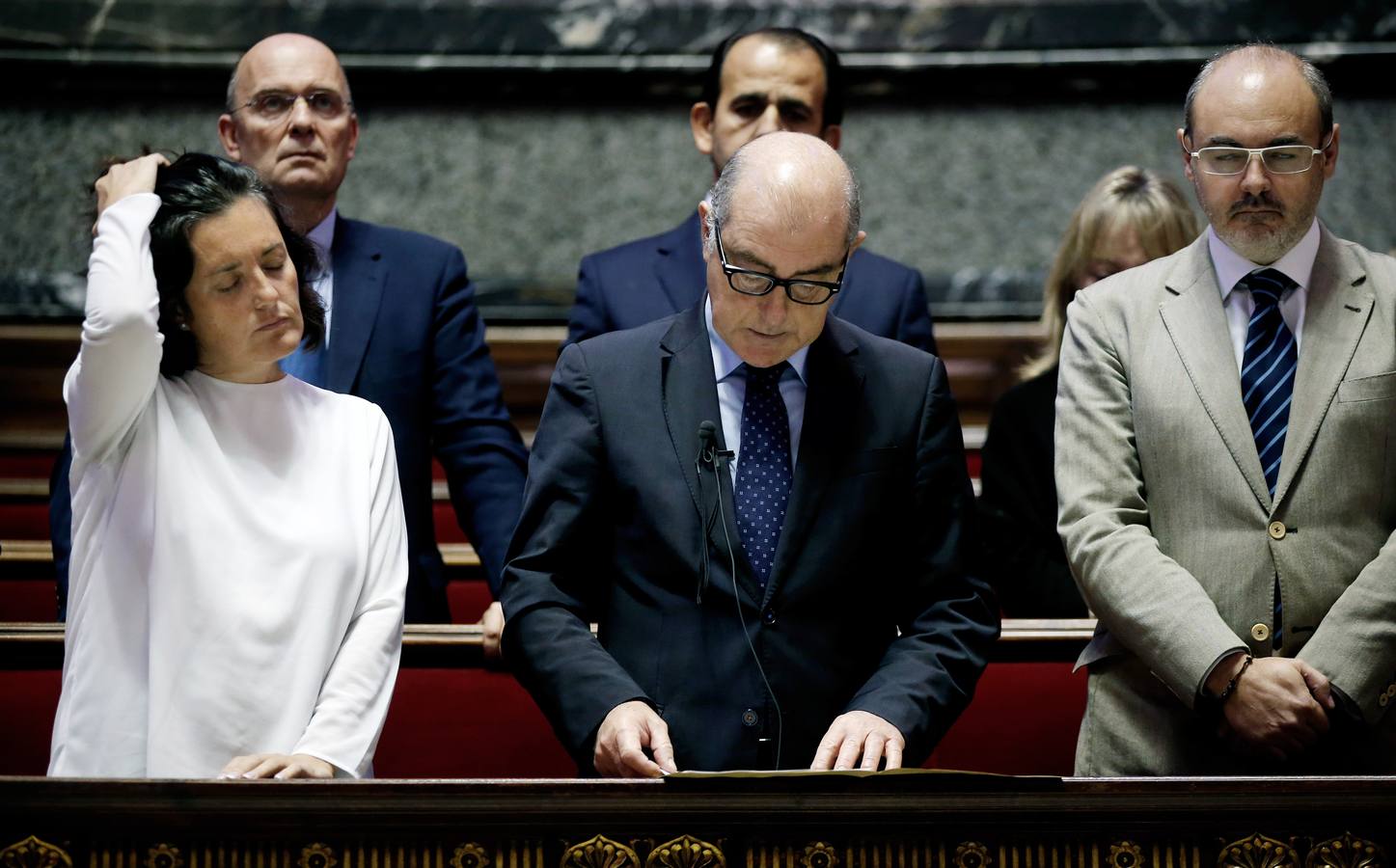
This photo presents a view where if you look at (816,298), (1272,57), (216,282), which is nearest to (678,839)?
(816,298)

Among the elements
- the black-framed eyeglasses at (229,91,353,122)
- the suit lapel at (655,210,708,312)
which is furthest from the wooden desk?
the black-framed eyeglasses at (229,91,353,122)

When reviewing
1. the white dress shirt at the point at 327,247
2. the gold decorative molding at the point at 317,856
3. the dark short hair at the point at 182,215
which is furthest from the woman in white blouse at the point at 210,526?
the white dress shirt at the point at 327,247

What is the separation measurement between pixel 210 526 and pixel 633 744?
569 mm

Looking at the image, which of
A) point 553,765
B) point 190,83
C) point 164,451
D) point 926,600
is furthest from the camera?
point 190,83

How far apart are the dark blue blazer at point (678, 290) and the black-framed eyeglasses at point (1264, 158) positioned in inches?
29.1

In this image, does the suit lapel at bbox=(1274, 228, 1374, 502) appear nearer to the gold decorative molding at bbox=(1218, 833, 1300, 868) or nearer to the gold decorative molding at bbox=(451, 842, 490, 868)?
the gold decorative molding at bbox=(1218, 833, 1300, 868)

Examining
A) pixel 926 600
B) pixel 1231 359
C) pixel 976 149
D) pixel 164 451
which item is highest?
pixel 976 149

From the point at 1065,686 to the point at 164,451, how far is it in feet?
4.71

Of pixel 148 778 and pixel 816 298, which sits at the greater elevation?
pixel 816 298

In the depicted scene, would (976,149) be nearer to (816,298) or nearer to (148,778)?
(816,298)

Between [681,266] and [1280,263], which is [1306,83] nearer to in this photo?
[1280,263]

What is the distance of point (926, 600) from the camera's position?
220cm

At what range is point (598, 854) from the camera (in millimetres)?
1786

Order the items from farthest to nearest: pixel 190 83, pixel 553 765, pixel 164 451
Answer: pixel 190 83 → pixel 553 765 → pixel 164 451
